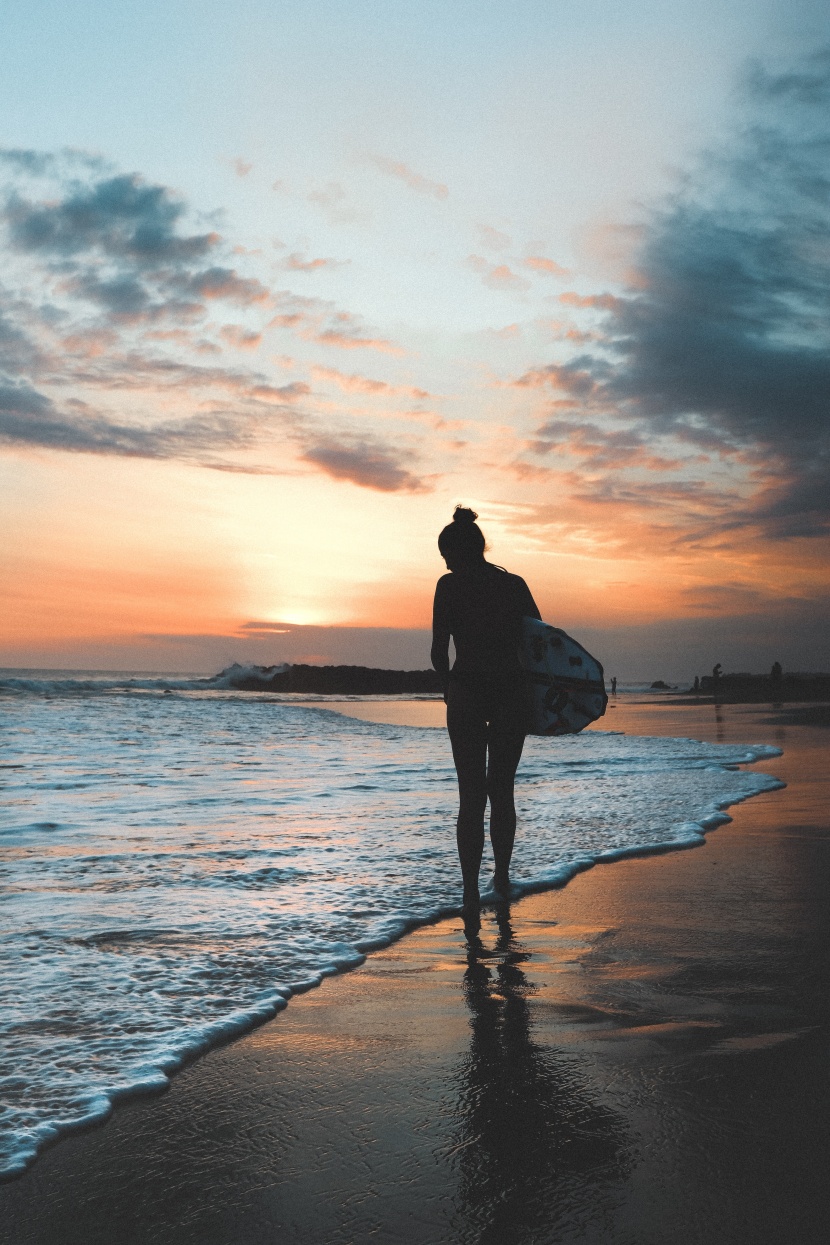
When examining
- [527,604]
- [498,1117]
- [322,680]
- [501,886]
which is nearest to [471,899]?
[501,886]

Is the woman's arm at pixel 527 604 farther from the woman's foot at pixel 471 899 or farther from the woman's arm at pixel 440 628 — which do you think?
the woman's foot at pixel 471 899

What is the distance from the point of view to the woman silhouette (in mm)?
4594

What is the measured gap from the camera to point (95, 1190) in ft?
6.21

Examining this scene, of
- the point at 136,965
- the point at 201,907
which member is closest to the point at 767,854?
the point at 201,907

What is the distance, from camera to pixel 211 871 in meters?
5.09

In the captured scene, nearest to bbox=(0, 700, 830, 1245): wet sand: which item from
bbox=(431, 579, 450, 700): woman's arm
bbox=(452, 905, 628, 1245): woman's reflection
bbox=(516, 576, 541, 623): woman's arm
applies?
bbox=(452, 905, 628, 1245): woman's reflection

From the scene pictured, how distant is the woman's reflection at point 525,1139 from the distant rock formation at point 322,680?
2324 inches

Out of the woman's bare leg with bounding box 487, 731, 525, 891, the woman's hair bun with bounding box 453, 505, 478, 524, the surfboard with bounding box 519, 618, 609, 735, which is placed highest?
the woman's hair bun with bounding box 453, 505, 478, 524

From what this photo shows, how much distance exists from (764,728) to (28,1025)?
1843 cm

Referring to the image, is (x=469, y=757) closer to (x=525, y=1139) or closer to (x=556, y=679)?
(x=556, y=679)

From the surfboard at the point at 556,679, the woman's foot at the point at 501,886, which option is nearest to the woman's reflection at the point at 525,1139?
the woman's foot at the point at 501,886

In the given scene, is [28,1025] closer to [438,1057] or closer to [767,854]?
[438,1057]

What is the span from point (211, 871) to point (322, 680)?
61149 millimetres

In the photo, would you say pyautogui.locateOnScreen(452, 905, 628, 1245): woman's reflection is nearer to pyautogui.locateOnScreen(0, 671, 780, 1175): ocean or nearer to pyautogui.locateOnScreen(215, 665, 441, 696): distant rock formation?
pyautogui.locateOnScreen(0, 671, 780, 1175): ocean
